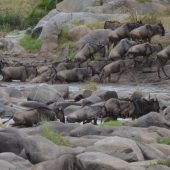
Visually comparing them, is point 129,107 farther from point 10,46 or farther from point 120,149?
point 10,46

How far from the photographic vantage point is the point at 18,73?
31.2 m

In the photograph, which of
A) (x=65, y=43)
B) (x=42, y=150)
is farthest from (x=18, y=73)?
(x=42, y=150)

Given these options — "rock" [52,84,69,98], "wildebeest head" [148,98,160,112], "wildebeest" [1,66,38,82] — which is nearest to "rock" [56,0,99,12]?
"wildebeest" [1,66,38,82]

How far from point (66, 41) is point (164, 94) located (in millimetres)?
14875

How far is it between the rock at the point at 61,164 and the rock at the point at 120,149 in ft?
3.17

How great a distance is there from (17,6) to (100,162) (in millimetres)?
57077

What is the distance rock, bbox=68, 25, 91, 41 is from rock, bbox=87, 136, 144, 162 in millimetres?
26466

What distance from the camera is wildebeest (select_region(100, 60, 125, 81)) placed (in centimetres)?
2898

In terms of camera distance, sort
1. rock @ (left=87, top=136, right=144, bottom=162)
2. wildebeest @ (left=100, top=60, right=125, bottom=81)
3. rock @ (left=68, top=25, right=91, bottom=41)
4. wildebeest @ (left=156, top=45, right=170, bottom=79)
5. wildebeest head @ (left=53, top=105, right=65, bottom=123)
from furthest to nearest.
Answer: rock @ (left=68, top=25, right=91, bottom=41) < wildebeest @ (left=100, top=60, right=125, bottom=81) < wildebeest @ (left=156, top=45, right=170, bottom=79) < wildebeest head @ (left=53, top=105, right=65, bottom=123) < rock @ (left=87, top=136, right=144, bottom=162)

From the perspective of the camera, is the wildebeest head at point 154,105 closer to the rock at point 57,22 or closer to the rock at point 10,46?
the rock at point 57,22

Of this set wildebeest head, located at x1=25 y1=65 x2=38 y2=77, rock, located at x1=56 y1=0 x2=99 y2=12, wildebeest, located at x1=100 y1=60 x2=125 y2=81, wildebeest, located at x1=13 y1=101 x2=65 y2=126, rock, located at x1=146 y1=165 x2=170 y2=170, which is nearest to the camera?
rock, located at x1=146 y1=165 x2=170 y2=170

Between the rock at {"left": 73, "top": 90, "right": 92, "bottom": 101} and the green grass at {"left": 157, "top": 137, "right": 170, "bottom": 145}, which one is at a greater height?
the green grass at {"left": 157, "top": 137, "right": 170, "bottom": 145}

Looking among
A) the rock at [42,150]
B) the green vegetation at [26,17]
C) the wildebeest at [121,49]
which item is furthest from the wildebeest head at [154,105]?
the green vegetation at [26,17]

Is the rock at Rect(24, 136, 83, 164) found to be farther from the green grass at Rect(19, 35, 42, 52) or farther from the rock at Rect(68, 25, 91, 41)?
the green grass at Rect(19, 35, 42, 52)
